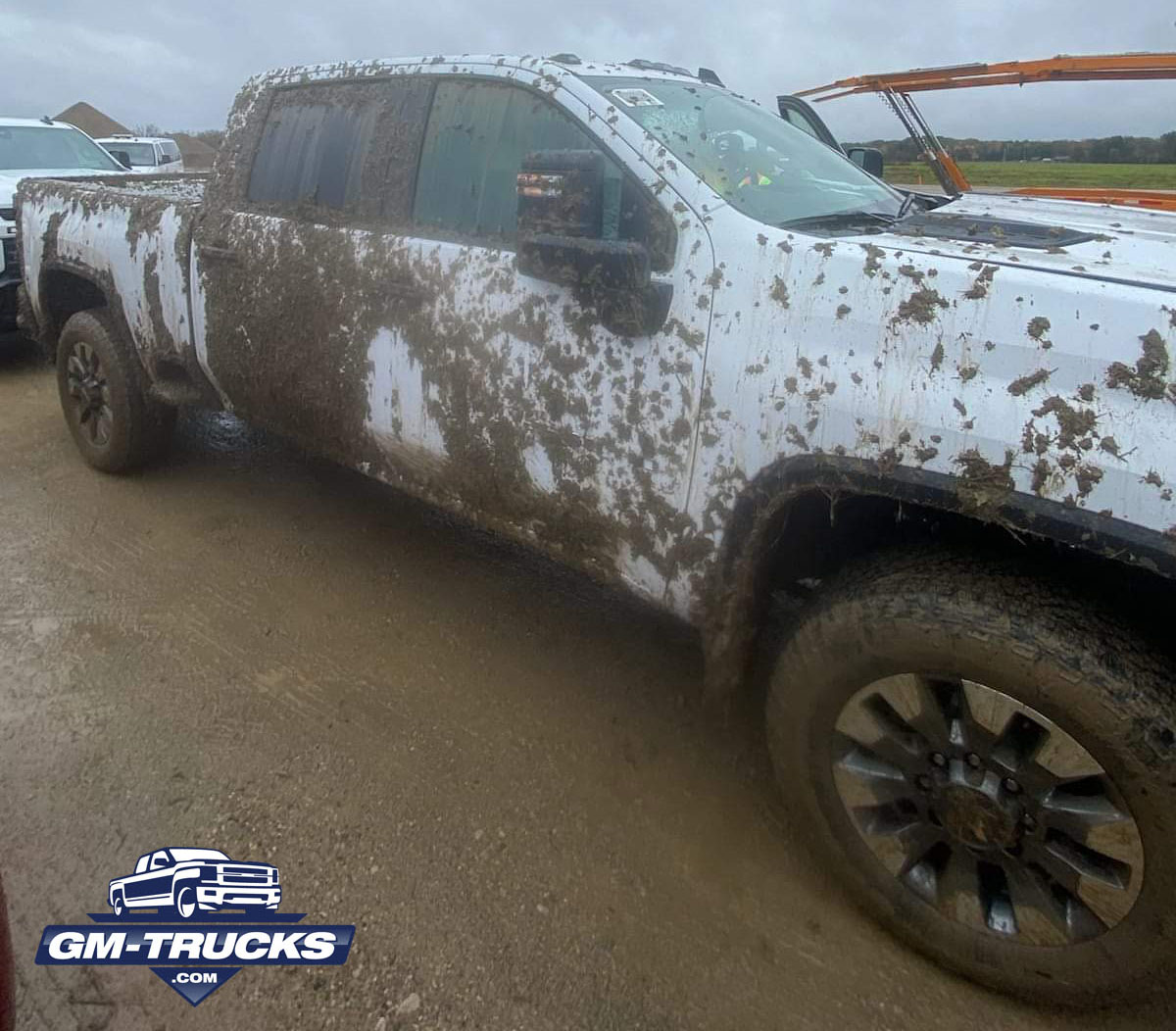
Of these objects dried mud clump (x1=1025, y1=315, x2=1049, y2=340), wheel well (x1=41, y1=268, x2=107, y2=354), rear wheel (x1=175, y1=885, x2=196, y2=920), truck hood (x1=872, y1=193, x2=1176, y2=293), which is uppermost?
truck hood (x1=872, y1=193, x2=1176, y2=293)

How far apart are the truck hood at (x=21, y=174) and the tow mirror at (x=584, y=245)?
18.7ft

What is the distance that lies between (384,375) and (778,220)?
4.44ft

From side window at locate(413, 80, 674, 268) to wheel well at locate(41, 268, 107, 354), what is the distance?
2.54 meters

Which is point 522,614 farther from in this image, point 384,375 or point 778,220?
point 778,220

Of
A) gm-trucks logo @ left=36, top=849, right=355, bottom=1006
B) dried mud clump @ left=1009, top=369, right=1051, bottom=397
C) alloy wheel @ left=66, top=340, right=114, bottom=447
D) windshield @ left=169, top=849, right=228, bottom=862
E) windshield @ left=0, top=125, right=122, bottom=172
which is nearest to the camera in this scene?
dried mud clump @ left=1009, top=369, right=1051, bottom=397

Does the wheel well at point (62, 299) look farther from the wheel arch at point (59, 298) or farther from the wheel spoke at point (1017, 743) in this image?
the wheel spoke at point (1017, 743)

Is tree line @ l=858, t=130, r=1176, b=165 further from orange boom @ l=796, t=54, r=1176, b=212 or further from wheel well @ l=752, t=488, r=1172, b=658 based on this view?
wheel well @ l=752, t=488, r=1172, b=658

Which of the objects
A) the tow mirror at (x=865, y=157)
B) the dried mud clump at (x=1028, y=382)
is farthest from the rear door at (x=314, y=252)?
the tow mirror at (x=865, y=157)

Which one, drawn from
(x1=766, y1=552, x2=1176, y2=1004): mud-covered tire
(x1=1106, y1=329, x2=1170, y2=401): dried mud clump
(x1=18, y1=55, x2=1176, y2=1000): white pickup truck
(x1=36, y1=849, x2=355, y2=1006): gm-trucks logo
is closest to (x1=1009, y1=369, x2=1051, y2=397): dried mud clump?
(x1=18, y1=55, x2=1176, y2=1000): white pickup truck

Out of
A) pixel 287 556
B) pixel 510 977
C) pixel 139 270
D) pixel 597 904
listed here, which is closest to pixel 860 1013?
pixel 597 904

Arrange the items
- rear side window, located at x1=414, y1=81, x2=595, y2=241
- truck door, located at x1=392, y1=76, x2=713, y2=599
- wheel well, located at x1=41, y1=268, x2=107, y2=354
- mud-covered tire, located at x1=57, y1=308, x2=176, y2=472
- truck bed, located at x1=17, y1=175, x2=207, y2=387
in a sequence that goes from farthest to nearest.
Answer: wheel well, located at x1=41, y1=268, x2=107, y2=354 < mud-covered tire, located at x1=57, y1=308, x2=176, y2=472 < truck bed, located at x1=17, y1=175, x2=207, y2=387 < rear side window, located at x1=414, y1=81, x2=595, y2=241 < truck door, located at x1=392, y1=76, x2=713, y2=599

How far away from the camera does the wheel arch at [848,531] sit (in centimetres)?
164

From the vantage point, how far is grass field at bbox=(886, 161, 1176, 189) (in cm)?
619

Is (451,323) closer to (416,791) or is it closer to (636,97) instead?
(636,97)
